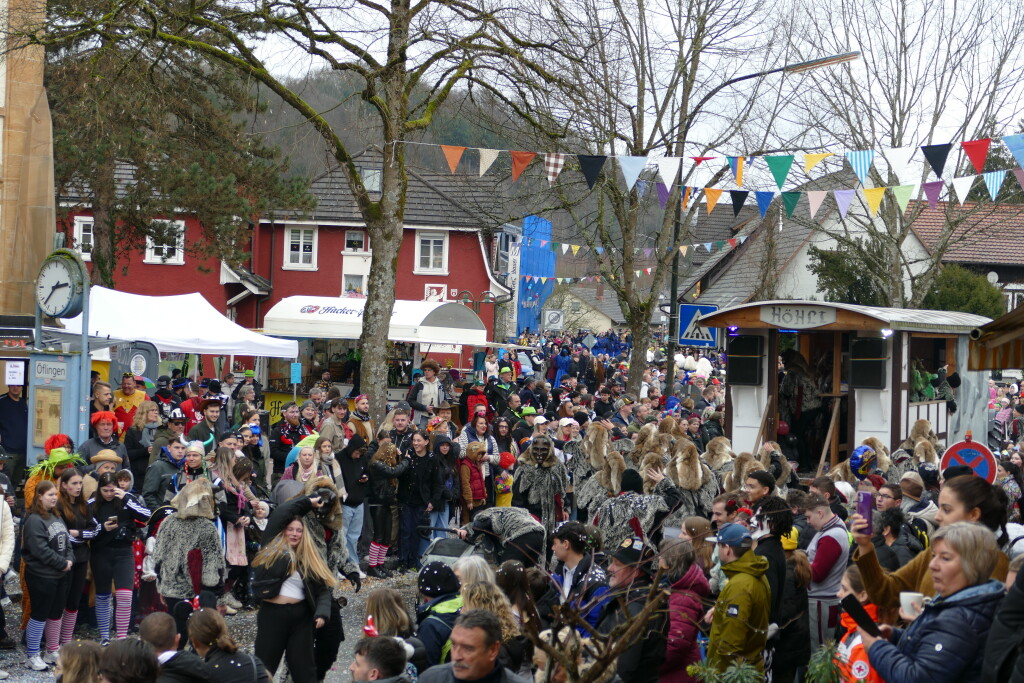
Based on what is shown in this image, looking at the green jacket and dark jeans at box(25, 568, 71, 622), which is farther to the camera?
dark jeans at box(25, 568, 71, 622)

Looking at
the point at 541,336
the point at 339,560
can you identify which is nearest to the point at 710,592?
the point at 339,560

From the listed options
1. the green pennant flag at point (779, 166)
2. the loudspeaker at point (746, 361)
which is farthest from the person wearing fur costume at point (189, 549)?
the loudspeaker at point (746, 361)

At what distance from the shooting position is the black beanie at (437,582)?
242 inches

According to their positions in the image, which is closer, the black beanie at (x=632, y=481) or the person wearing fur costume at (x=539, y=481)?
the black beanie at (x=632, y=481)

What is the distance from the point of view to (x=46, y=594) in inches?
336

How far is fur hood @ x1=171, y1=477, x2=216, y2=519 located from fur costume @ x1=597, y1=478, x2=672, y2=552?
3.05 metres

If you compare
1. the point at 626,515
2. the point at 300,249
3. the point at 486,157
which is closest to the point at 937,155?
the point at 486,157

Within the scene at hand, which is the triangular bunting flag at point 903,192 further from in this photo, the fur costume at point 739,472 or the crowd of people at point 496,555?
the fur costume at point 739,472

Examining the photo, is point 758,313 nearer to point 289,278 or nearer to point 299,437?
point 299,437

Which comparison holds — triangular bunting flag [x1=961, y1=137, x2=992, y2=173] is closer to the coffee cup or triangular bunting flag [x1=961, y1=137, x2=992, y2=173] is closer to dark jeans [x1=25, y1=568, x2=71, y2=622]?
the coffee cup

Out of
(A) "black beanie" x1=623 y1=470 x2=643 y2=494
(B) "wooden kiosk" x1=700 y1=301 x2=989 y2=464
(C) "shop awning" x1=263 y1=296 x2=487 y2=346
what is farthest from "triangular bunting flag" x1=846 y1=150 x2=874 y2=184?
(C) "shop awning" x1=263 y1=296 x2=487 y2=346

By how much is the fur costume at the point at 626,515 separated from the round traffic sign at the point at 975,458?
2430mm

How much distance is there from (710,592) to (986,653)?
2.81 metres

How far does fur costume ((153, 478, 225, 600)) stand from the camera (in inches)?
327
